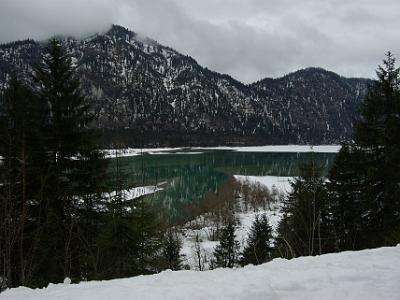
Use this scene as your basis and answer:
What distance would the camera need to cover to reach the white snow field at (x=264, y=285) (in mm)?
4922

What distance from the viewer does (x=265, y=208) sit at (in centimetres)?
6303

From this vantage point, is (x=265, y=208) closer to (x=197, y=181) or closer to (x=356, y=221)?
(x=197, y=181)

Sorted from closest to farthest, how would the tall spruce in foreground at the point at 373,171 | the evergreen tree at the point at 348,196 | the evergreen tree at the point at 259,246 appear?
A: the tall spruce in foreground at the point at 373,171 → the evergreen tree at the point at 348,196 → the evergreen tree at the point at 259,246

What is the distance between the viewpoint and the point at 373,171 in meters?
14.2

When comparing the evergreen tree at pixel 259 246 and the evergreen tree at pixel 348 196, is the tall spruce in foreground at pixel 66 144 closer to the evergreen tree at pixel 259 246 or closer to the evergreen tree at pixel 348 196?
the evergreen tree at pixel 348 196

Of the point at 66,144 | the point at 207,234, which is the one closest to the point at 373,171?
the point at 66,144

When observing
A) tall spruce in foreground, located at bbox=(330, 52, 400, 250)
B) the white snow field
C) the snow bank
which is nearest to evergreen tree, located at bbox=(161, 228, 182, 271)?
the white snow field

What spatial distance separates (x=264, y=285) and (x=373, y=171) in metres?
10.8

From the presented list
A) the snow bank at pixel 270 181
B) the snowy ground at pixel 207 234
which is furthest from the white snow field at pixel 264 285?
the snow bank at pixel 270 181

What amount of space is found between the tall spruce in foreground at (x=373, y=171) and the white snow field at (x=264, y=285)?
8701 millimetres

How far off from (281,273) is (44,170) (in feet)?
32.2

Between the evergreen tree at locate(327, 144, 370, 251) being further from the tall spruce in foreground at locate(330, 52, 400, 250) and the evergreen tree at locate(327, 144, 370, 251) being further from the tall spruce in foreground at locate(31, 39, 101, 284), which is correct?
the tall spruce in foreground at locate(31, 39, 101, 284)

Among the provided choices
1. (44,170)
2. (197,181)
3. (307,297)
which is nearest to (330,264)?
(307,297)

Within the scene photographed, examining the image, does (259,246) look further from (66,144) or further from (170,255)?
(66,144)
